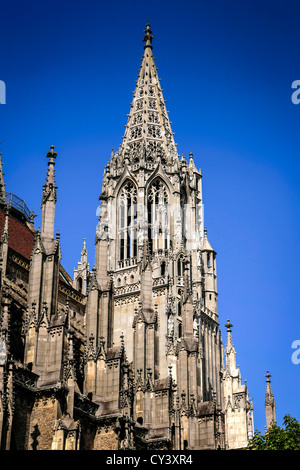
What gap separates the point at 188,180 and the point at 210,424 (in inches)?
955

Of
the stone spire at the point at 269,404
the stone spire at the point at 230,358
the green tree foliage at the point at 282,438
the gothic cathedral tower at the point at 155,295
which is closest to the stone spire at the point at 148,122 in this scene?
the gothic cathedral tower at the point at 155,295

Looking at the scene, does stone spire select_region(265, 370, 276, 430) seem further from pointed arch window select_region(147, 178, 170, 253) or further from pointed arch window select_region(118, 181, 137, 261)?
pointed arch window select_region(118, 181, 137, 261)

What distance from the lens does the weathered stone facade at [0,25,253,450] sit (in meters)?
37.6

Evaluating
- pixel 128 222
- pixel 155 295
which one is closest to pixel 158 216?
pixel 128 222

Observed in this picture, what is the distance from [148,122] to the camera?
6900 centimetres

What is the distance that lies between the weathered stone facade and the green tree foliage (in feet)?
18.2

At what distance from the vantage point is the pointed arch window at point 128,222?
207 feet

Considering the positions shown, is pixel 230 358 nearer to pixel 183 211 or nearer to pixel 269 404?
pixel 269 404

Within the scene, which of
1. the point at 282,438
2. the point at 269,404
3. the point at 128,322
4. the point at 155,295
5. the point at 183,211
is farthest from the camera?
the point at 183,211

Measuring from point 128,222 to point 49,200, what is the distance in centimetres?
2147

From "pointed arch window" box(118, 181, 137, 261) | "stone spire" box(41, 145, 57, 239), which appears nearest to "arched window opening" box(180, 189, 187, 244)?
"pointed arch window" box(118, 181, 137, 261)

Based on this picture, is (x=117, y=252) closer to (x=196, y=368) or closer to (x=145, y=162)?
(x=145, y=162)

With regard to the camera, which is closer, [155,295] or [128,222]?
[155,295]
